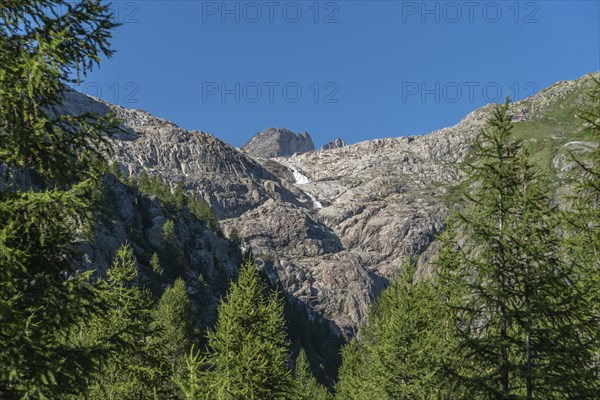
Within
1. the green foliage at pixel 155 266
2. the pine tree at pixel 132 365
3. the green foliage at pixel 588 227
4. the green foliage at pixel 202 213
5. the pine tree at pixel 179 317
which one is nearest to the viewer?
the green foliage at pixel 588 227

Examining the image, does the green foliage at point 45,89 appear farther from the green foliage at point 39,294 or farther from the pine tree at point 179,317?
the pine tree at point 179,317

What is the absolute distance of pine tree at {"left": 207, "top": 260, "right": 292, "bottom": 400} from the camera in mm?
17922

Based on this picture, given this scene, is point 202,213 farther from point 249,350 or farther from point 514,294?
point 514,294

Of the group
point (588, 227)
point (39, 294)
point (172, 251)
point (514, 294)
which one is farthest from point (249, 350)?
point (172, 251)

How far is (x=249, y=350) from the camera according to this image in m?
18.3

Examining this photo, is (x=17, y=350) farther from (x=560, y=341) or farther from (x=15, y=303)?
(x=560, y=341)

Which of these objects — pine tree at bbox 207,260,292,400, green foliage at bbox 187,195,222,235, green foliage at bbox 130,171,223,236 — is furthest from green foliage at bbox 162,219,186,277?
pine tree at bbox 207,260,292,400

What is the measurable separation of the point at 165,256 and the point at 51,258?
9614 centimetres

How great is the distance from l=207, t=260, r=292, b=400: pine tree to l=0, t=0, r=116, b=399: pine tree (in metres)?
9.79

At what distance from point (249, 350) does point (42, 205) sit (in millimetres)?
12972

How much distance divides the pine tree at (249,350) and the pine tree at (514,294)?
9.57 meters

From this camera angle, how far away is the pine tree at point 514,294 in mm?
9750

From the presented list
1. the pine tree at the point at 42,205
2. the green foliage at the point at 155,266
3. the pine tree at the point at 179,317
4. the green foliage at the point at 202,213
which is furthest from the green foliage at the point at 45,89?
the green foliage at the point at 202,213

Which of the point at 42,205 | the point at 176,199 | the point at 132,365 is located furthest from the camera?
the point at 176,199
